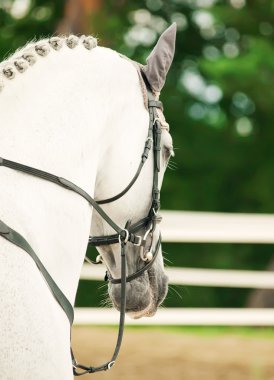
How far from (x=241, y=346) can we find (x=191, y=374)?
3.01 feet

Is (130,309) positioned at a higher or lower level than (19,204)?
lower

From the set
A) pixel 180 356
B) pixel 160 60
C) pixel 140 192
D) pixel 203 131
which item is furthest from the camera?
pixel 203 131

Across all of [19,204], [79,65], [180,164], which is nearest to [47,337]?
[19,204]

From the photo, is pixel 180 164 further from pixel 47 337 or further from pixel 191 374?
pixel 47 337

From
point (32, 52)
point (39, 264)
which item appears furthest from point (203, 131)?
point (39, 264)

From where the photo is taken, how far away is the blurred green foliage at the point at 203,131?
49.0 feet

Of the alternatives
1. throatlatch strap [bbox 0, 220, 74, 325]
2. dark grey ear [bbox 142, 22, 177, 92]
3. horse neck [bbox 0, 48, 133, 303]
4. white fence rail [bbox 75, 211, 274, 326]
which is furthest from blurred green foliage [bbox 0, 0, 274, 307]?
throatlatch strap [bbox 0, 220, 74, 325]

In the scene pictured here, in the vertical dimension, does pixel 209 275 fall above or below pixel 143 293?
below

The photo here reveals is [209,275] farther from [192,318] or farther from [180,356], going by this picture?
[180,356]

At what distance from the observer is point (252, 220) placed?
28.7 ft

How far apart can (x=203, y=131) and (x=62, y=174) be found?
1217cm

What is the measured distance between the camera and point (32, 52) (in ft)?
10.5

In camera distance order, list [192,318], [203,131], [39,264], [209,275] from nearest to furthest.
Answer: [39,264] → [192,318] → [209,275] → [203,131]

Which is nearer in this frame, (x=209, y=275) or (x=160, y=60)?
(x=160, y=60)
